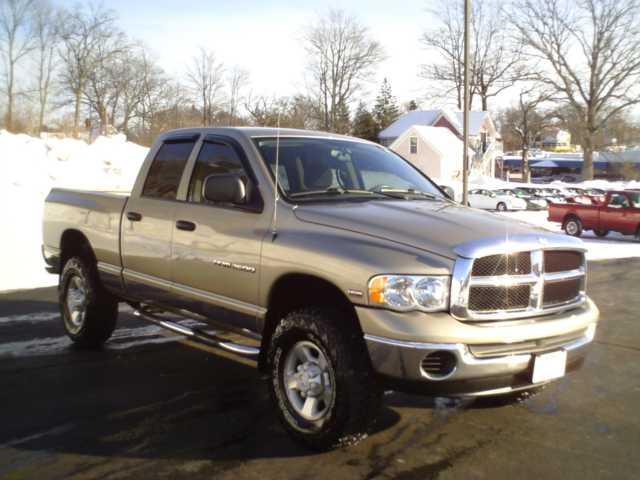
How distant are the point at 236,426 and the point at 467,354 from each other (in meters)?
1.74

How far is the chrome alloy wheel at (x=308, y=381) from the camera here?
3.83m

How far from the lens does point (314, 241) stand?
3.91 m

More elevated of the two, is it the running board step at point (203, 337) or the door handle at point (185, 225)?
the door handle at point (185, 225)

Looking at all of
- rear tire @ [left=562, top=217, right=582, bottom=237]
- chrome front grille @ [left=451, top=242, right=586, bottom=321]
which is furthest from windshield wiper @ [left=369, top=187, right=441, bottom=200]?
rear tire @ [left=562, top=217, right=582, bottom=237]

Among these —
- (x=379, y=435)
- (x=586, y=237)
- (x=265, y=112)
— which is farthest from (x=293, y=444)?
(x=586, y=237)

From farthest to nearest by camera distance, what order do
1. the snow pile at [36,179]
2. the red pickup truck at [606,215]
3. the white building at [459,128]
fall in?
1. the white building at [459,128]
2. the red pickup truck at [606,215]
3. the snow pile at [36,179]

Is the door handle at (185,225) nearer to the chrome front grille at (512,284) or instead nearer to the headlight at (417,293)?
the headlight at (417,293)

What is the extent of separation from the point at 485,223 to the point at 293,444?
183 centimetres

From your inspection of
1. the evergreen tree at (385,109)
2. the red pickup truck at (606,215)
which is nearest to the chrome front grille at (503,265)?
the red pickup truck at (606,215)

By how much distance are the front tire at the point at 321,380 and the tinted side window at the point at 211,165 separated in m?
1.32

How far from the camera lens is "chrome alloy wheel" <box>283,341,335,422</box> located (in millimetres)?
3828

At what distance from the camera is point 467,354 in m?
3.46

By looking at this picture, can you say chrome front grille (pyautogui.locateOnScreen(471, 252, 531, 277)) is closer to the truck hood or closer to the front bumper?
the truck hood

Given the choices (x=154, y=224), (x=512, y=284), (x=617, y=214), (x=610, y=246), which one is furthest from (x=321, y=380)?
(x=617, y=214)
